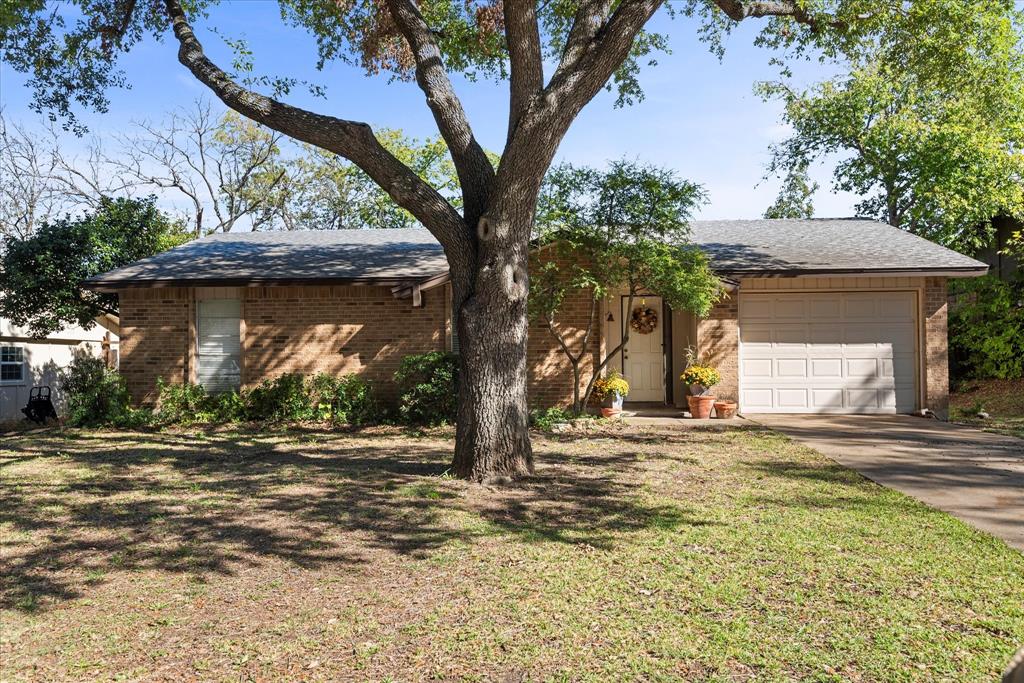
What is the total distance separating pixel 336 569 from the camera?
16.3 ft

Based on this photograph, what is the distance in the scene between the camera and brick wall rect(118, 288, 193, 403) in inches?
550

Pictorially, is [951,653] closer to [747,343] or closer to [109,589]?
[109,589]

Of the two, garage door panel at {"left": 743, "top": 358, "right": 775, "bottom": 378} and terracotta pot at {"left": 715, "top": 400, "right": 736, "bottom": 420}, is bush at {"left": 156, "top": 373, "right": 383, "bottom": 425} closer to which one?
terracotta pot at {"left": 715, "top": 400, "right": 736, "bottom": 420}

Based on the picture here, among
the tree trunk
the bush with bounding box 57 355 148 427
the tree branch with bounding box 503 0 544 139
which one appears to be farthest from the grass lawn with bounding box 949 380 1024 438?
the bush with bounding box 57 355 148 427

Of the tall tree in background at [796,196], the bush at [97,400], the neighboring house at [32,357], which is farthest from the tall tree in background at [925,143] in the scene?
the neighboring house at [32,357]

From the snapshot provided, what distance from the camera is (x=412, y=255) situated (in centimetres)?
1509

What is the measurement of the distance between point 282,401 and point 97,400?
3401mm

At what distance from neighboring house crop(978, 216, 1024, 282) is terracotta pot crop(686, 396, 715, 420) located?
37.1 ft

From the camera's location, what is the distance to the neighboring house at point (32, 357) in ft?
64.0

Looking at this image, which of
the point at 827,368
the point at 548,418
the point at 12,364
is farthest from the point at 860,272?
the point at 12,364

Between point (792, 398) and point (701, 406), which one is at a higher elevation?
point (792, 398)

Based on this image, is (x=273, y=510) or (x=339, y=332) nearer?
(x=273, y=510)

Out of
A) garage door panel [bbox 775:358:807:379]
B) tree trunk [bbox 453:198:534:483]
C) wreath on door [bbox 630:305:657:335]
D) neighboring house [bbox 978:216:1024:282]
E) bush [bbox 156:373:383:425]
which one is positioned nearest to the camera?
tree trunk [bbox 453:198:534:483]

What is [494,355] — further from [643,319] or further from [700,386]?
[643,319]
